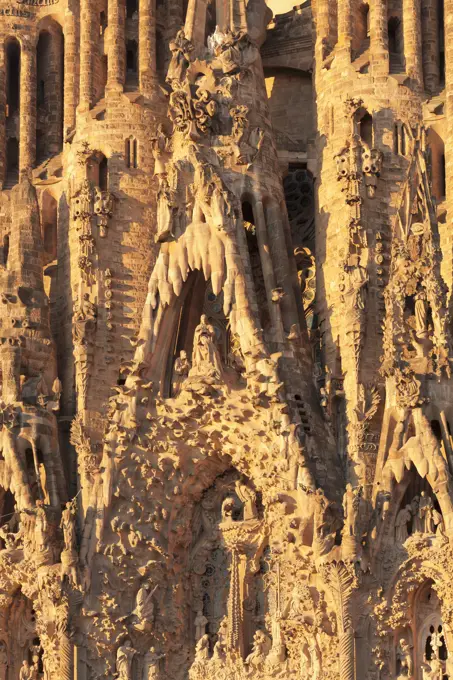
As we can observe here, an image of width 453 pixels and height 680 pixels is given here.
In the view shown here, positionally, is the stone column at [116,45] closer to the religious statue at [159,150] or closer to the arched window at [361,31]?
the religious statue at [159,150]

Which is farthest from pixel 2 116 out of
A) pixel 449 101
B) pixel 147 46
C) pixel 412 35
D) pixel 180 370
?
pixel 449 101

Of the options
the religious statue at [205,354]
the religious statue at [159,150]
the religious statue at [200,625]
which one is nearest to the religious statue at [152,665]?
the religious statue at [200,625]

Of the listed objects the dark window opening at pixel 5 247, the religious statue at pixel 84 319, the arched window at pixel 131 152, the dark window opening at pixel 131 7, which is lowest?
the religious statue at pixel 84 319

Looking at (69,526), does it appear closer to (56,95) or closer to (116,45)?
(116,45)

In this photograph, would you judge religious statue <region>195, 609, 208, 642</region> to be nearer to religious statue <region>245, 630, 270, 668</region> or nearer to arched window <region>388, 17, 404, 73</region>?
religious statue <region>245, 630, 270, 668</region>

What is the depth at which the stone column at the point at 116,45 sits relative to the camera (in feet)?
123

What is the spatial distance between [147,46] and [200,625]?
8634 mm

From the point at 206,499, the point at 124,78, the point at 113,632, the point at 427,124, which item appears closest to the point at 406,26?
the point at 427,124

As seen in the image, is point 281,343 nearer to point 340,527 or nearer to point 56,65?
point 340,527

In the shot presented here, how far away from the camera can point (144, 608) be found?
3475cm

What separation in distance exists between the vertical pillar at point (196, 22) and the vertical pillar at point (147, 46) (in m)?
1.13

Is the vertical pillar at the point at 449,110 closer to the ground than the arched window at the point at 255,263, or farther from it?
farther from it

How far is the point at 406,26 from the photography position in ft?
119

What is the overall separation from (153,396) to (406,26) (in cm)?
637
